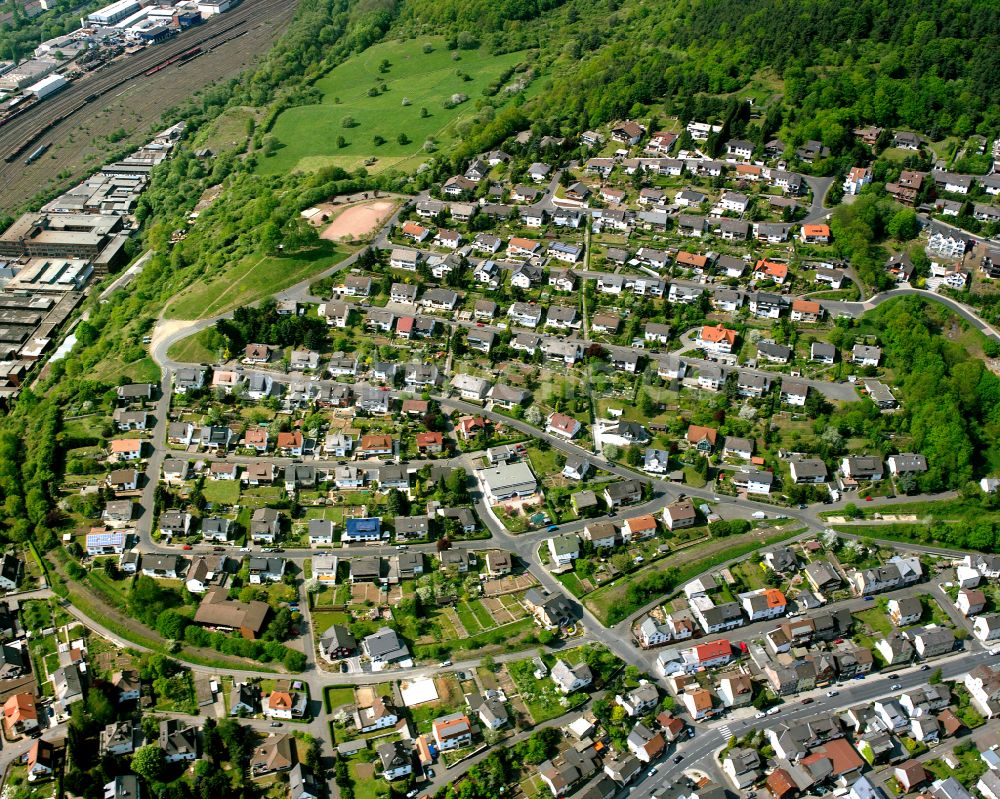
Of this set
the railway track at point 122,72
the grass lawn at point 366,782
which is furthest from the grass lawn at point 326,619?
the railway track at point 122,72

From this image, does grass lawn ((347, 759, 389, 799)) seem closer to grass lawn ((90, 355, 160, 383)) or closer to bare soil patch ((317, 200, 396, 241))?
grass lawn ((90, 355, 160, 383))

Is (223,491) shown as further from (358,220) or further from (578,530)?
(358,220)

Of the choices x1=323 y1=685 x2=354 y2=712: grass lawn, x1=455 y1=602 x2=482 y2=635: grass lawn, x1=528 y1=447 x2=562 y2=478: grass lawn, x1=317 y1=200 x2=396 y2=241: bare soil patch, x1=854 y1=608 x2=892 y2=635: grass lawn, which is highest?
x1=317 y1=200 x2=396 y2=241: bare soil patch

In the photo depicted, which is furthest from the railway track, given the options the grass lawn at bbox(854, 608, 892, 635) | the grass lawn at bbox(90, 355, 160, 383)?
the grass lawn at bbox(854, 608, 892, 635)

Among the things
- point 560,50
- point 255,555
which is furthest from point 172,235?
point 560,50

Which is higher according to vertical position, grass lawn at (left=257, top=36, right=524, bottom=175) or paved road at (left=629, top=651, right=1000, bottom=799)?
grass lawn at (left=257, top=36, right=524, bottom=175)

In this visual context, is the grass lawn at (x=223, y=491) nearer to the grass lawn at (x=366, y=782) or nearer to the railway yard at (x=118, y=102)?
the grass lawn at (x=366, y=782)

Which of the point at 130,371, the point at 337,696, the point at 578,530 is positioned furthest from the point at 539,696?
the point at 130,371
